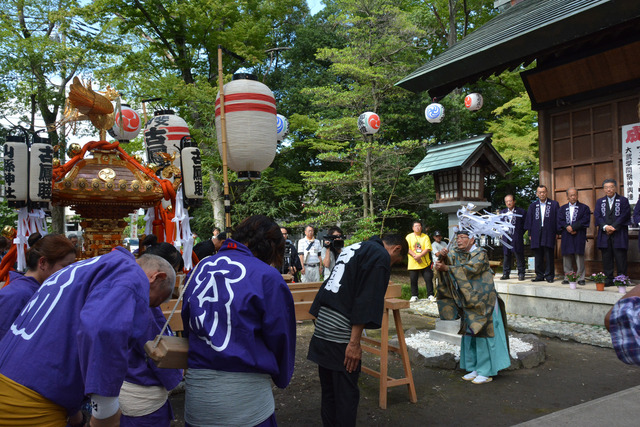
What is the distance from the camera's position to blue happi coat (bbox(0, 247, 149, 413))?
158cm

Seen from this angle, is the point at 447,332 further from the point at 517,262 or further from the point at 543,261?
the point at 517,262

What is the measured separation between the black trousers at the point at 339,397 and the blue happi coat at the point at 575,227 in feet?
22.0

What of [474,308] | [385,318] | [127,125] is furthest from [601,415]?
[127,125]

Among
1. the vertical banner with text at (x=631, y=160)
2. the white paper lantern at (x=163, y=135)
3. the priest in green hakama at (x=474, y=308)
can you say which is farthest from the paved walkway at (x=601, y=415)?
the white paper lantern at (x=163, y=135)

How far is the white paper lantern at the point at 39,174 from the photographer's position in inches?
170

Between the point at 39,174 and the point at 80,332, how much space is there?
3445 millimetres

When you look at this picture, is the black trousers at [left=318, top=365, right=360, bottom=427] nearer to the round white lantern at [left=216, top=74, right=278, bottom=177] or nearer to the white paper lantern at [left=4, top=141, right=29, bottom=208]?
the round white lantern at [left=216, top=74, right=278, bottom=177]

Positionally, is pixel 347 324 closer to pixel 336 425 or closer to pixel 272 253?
pixel 336 425

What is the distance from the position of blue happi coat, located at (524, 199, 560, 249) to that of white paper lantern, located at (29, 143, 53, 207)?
334 inches

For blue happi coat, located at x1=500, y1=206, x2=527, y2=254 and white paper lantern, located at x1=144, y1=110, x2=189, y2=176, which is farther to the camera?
blue happi coat, located at x1=500, y1=206, x2=527, y2=254

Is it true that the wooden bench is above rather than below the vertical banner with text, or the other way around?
below

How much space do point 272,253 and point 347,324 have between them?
3.98ft

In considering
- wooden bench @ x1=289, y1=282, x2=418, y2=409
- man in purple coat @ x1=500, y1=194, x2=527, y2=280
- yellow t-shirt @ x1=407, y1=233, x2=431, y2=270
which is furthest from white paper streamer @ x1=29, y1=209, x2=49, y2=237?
man in purple coat @ x1=500, y1=194, x2=527, y2=280

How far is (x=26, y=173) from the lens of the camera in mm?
4336
